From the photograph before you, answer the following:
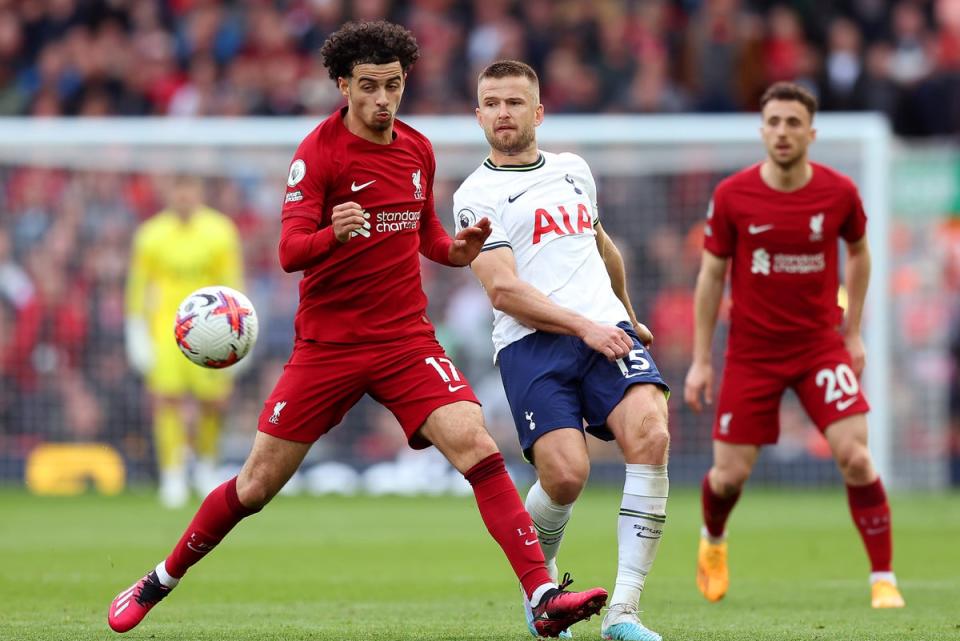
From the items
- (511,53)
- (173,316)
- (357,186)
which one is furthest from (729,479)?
(511,53)

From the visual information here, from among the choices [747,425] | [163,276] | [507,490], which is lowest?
[163,276]

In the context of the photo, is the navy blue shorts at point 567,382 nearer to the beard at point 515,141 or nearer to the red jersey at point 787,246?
the beard at point 515,141

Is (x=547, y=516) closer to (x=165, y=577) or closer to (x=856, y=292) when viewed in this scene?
(x=165, y=577)

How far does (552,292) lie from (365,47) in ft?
4.45

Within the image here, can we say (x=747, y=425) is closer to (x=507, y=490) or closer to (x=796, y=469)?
(x=507, y=490)

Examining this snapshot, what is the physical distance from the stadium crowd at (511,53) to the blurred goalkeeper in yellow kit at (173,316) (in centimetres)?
440

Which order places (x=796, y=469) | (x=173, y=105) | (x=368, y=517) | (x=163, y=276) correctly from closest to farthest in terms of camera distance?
(x=368, y=517), (x=163, y=276), (x=796, y=469), (x=173, y=105)

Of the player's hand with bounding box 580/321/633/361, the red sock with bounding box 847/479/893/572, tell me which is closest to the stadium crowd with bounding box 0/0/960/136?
the red sock with bounding box 847/479/893/572

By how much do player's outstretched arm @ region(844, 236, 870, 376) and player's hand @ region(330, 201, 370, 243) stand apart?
3527 millimetres

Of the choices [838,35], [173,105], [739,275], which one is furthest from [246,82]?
[739,275]

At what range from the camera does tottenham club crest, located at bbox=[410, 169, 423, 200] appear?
7086 millimetres

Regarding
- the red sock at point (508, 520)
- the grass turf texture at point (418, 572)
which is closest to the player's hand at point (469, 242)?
the red sock at point (508, 520)

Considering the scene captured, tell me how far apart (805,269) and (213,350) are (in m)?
3.40

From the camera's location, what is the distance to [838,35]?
19156 millimetres
